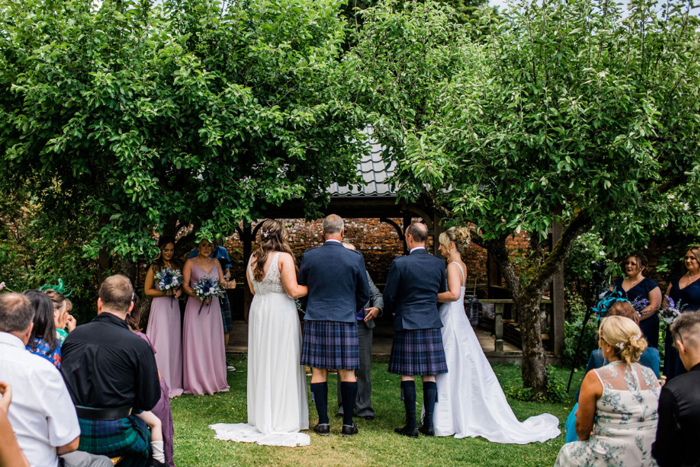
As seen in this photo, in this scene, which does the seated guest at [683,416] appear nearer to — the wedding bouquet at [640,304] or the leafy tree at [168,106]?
the wedding bouquet at [640,304]

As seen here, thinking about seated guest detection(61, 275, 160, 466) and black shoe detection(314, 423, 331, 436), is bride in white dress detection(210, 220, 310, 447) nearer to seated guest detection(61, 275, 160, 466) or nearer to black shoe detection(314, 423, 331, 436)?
black shoe detection(314, 423, 331, 436)

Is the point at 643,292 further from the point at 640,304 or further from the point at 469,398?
the point at 469,398

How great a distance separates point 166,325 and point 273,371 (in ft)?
6.70

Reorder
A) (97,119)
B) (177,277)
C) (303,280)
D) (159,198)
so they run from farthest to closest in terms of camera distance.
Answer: (177,277), (159,198), (97,119), (303,280)

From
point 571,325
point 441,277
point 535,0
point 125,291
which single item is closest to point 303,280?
point 441,277

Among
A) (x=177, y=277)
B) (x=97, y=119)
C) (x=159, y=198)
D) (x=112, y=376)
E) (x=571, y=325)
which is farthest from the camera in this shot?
(x=571, y=325)

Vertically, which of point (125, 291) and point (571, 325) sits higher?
point (125, 291)

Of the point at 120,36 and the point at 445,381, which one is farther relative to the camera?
the point at 120,36

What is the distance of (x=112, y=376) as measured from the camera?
316 centimetres

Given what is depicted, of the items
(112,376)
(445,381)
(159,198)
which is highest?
(159,198)

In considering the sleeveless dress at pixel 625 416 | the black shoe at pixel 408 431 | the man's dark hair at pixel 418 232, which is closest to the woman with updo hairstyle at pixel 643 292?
the man's dark hair at pixel 418 232

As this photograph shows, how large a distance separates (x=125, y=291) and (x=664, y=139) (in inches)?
191

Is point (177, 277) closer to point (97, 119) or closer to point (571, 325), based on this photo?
point (97, 119)

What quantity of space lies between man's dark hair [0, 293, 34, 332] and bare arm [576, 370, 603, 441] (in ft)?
9.29
